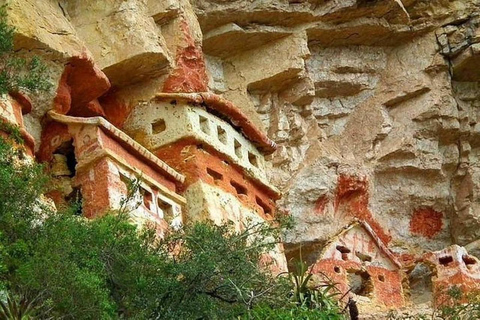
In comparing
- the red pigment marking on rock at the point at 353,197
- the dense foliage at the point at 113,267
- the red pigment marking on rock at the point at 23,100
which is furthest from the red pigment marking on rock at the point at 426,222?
the dense foliage at the point at 113,267

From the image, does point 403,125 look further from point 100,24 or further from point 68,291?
point 68,291

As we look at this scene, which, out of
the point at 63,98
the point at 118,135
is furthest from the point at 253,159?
the point at 63,98

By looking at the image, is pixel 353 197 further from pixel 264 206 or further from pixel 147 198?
pixel 147 198

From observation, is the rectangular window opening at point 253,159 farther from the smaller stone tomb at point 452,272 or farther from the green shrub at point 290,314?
the green shrub at point 290,314

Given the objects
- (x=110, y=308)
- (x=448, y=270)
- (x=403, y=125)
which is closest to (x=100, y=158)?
(x=110, y=308)

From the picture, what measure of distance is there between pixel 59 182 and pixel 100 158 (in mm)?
900

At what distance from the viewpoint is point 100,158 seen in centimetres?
2189

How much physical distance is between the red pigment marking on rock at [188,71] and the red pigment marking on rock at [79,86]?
5.85 ft

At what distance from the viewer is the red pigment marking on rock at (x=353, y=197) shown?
2830 cm

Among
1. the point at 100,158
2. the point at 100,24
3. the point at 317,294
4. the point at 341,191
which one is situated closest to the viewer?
the point at 317,294

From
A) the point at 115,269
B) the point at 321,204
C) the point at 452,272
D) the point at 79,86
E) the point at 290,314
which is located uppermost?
the point at 79,86

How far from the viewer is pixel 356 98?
30922 mm

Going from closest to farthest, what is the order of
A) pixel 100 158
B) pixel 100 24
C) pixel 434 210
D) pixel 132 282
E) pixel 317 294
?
pixel 132 282 → pixel 317 294 → pixel 100 158 → pixel 100 24 → pixel 434 210

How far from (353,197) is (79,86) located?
743 cm
